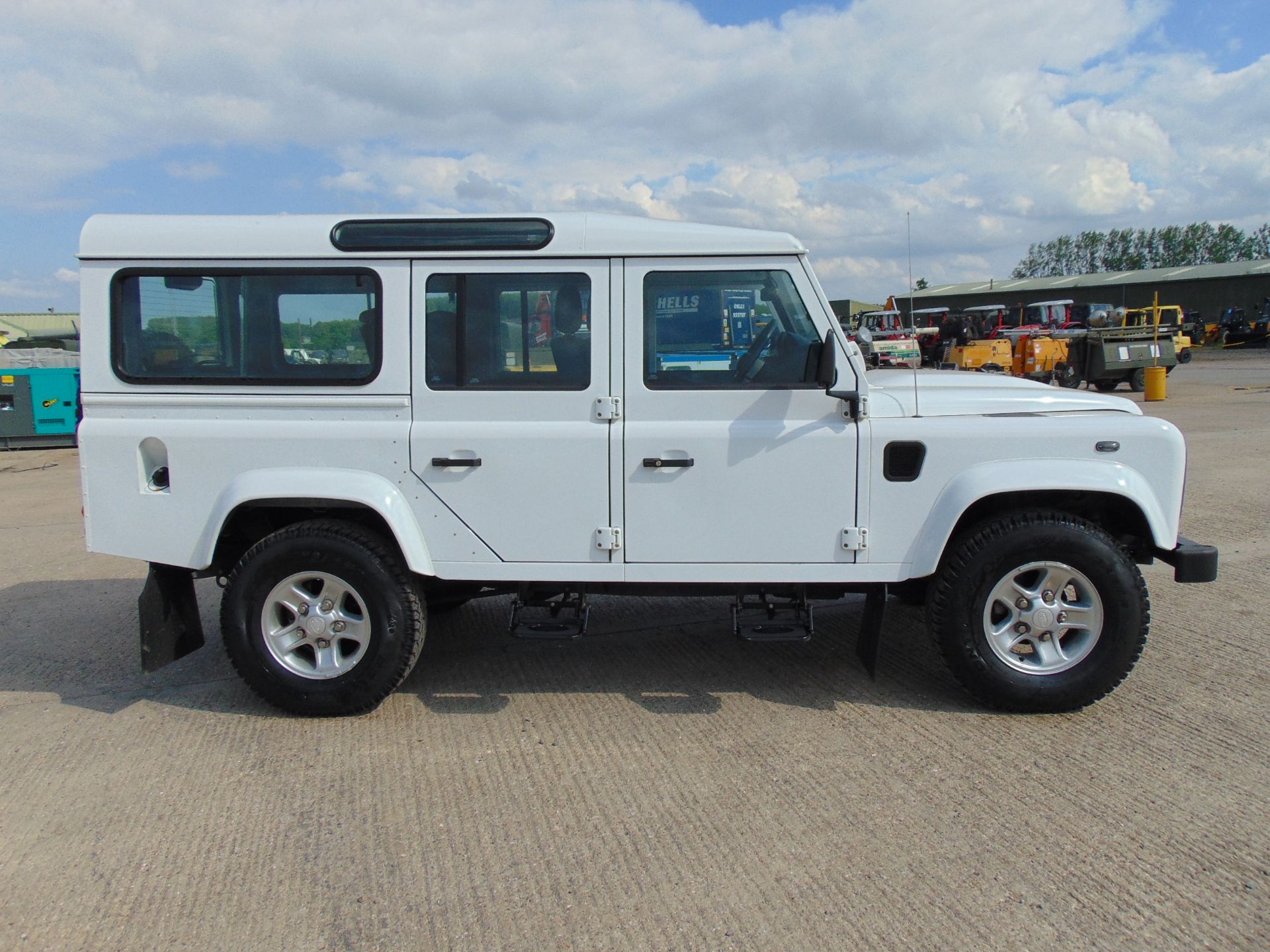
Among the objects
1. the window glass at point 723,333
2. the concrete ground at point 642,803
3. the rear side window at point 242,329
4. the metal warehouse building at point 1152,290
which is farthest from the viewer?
the metal warehouse building at point 1152,290

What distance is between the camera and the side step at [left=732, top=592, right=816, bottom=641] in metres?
4.02

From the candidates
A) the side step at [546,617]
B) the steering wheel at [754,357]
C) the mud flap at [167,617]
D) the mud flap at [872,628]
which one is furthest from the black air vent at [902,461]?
the mud flap at [167,617]

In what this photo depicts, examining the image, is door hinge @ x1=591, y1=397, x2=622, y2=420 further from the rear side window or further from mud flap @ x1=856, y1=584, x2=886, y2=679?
mud flap @ x1=856, y1=584, x2=886, y2=679

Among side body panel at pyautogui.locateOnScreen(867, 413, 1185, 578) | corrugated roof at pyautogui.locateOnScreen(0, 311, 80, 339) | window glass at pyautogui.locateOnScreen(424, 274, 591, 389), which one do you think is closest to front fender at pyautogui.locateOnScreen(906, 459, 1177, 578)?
side body panel at pyautogui.locateOnScreen(867, 413, 1185, 578)

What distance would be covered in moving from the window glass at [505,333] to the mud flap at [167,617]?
62.8 inches

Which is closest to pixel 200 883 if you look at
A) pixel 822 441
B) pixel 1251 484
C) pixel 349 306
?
pixel 349 306

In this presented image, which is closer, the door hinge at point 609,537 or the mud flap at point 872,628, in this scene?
the door hinge at point 609,537

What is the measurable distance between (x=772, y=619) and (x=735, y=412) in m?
1.00

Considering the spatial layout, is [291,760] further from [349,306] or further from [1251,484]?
[1251,484]

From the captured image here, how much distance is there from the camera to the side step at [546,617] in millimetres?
4090

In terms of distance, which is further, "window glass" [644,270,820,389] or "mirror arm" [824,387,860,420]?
"window glass" [644,270,820,389]

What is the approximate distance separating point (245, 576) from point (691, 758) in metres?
2.12

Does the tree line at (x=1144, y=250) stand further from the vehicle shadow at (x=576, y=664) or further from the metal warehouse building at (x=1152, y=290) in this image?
the vehicle shadow at (x=576, y=664)

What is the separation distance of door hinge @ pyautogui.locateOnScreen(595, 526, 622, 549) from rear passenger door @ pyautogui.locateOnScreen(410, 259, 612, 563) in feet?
0.08
